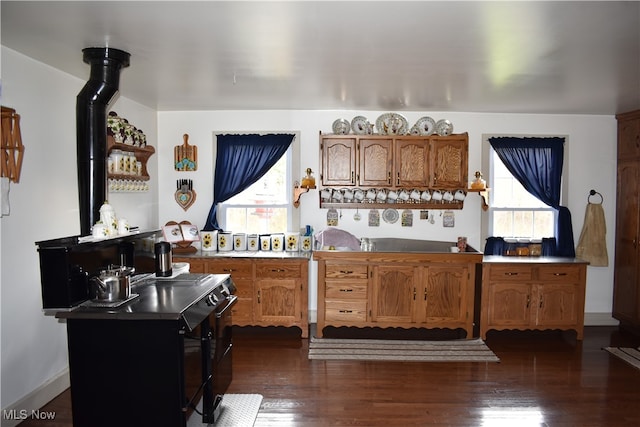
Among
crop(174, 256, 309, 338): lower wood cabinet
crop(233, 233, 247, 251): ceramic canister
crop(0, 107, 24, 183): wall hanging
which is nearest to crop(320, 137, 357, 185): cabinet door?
crop(174, 256, 309, 338): lower wood cabinet

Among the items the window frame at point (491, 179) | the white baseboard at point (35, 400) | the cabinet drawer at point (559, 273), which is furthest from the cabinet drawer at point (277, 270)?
the cabinet drawer at point (559, 273)

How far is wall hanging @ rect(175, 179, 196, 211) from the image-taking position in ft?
17.5

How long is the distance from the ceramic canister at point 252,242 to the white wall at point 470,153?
636 millimetres

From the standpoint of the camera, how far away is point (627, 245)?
5.02 m

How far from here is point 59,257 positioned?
256 cm

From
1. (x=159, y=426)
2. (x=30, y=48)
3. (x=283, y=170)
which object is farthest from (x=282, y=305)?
(x=30, y=48)

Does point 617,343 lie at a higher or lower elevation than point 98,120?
lower

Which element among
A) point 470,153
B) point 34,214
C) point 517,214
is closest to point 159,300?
point 34,214

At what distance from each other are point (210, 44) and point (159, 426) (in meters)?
2.30

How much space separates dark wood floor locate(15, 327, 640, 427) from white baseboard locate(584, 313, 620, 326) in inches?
26.4

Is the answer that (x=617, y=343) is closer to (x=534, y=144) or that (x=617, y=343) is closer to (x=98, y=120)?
(x=534, y=144)

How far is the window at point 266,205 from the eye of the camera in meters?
5.40

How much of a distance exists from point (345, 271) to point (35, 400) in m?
2.85

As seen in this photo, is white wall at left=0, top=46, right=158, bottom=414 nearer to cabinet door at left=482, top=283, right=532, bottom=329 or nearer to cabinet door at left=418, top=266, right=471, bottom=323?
cabinet door at left=418, top=266, right=471, bottom=323
